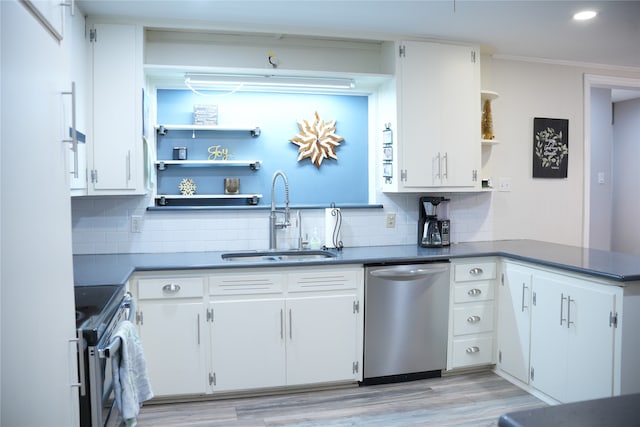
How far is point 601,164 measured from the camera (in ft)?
19.8

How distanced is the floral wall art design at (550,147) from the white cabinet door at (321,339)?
2131 mm

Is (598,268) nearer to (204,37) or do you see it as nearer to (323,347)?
(323,347)

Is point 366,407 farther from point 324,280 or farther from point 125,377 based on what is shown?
point 125,377

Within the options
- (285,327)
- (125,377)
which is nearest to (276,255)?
(285,327)

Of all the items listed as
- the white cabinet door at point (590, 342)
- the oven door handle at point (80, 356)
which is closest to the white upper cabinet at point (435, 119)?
the white cabinet door at point (590, 342)

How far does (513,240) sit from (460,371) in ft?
4.06

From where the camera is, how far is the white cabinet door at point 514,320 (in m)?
3.24

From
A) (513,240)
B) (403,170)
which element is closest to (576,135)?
(513,240)

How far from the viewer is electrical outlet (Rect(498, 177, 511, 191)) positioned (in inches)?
165

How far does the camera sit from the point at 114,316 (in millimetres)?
2012

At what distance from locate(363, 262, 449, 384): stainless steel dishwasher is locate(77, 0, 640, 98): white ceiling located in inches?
62.4

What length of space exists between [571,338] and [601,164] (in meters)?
3.90

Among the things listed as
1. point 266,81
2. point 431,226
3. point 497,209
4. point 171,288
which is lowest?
point 171,288

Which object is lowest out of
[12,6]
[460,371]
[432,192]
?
[460,371]
